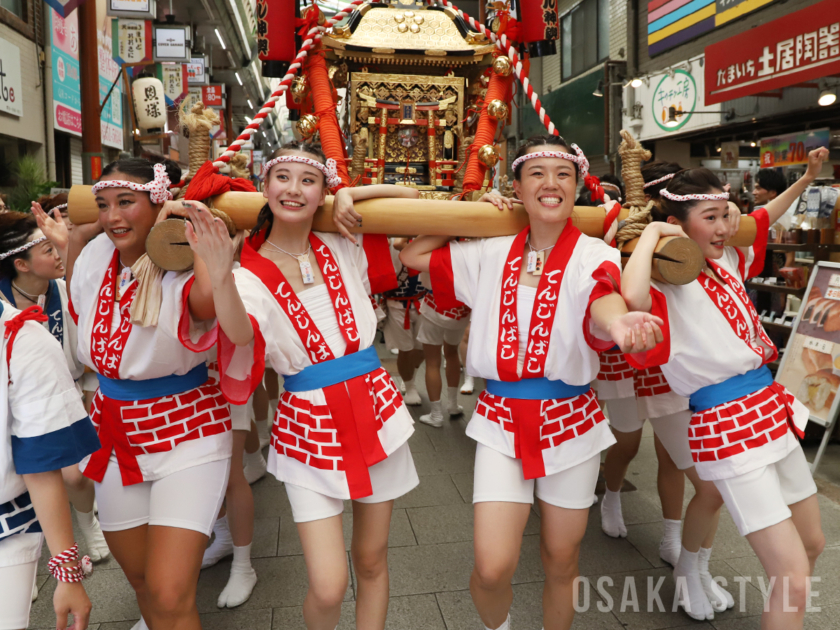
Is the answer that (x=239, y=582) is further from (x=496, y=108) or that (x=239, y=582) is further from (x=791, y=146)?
(x=791, y=146)

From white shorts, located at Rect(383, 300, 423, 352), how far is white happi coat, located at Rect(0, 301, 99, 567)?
3.90 m

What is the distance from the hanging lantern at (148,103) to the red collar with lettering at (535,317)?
30.2 ft

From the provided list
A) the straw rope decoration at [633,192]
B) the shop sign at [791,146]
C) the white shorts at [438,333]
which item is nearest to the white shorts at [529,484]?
the straw rope decoration at [633,192]

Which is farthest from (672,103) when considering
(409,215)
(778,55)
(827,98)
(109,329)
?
(109,329)

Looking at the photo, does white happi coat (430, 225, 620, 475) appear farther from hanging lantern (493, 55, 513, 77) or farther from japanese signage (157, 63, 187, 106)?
japanese signage (157, 63, 187, 106)

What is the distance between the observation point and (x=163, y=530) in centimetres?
200

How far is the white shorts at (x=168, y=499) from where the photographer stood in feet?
6.67

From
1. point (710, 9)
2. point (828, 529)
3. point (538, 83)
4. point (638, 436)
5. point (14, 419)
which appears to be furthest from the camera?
point (538, 83)

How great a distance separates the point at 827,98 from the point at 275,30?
6.36 meters

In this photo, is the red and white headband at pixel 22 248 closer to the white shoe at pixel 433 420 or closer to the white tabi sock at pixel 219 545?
the white tabi sock at pixel 219 545

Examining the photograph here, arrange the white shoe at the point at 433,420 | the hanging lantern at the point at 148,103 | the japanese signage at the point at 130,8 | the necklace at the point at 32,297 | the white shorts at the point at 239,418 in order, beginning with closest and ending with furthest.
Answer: the necklace at the point at 32,297 < the white shorts at the point at 239,418 < the white shoe at the point at 433,420 < the japanese signage at the point at 130,8 < the hanging lantern at the point at 148,103

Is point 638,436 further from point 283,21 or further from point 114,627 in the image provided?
point 283,21

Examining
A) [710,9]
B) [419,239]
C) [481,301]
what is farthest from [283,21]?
[710,9]

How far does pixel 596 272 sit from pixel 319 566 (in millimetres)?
1270
